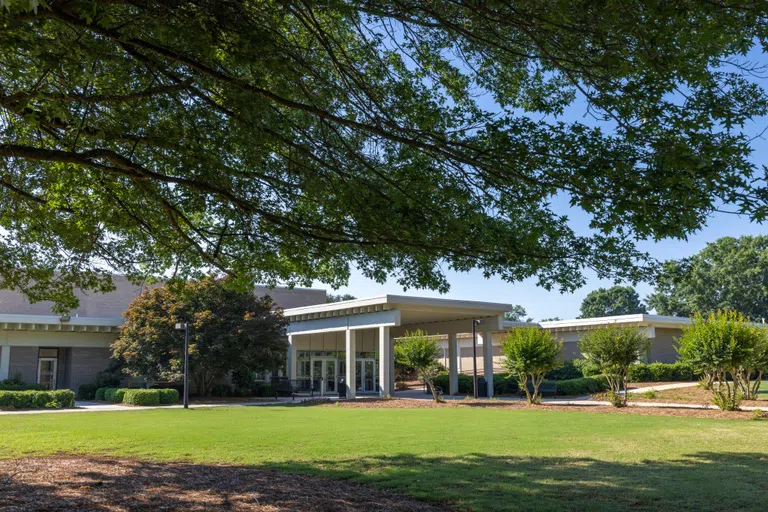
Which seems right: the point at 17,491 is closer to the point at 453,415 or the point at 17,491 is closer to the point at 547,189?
the point at 547,189

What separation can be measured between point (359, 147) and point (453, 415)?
13.7m

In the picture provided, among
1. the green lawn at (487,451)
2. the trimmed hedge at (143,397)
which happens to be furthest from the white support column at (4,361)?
the green lawn at (487,451)

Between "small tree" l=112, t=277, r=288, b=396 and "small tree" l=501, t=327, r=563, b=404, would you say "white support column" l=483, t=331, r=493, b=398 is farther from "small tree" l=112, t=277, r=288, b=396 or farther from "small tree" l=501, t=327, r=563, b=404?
"small tree" l=112, t=277, r=288, b=396

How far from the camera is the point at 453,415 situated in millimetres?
20938

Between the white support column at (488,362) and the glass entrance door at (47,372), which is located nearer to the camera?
the white support column at (488,362)

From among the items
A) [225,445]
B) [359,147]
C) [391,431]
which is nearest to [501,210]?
[359,147]

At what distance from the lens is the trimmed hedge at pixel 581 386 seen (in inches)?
1313

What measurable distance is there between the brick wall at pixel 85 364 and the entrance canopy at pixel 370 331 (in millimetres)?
10689

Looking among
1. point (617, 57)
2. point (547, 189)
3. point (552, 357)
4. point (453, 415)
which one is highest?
point (617, 57)

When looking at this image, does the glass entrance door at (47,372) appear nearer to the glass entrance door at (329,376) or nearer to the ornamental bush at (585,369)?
the glass entrance door at (329,376)

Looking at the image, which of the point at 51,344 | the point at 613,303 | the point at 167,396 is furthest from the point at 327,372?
the point at 613,303

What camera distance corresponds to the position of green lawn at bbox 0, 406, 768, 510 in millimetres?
8016

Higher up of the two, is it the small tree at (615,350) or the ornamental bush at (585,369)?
the small tree at (615,350)

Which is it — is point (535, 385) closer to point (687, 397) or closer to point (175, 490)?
point (687, 397)
